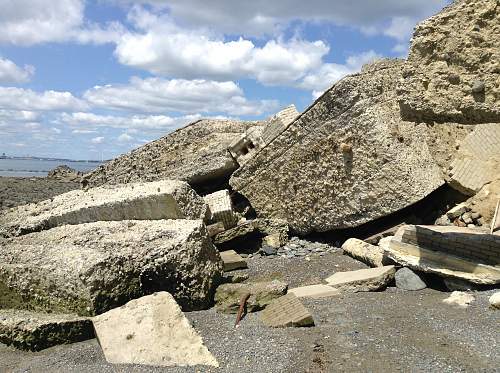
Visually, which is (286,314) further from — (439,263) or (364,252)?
(364,252)

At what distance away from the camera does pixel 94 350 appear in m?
4.22

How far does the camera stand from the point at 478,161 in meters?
6.49

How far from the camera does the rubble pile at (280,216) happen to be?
178 inches

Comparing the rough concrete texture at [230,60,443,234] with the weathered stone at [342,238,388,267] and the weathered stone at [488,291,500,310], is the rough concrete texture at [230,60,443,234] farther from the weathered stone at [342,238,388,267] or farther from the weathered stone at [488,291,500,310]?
the weathered stone at [488,291,500,310]

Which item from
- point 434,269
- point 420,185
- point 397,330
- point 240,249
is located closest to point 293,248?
point 240,249

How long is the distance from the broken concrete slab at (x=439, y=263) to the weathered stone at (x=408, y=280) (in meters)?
0.08

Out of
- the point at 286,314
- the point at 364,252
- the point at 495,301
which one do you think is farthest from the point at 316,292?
the point at 495,301

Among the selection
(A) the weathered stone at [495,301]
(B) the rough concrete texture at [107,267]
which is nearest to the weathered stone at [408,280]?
(A) the weathered stone at [495,301]

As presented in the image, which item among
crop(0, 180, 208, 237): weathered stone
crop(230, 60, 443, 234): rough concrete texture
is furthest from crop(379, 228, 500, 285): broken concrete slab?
crop(0, 180, 208, 237): weathered stone

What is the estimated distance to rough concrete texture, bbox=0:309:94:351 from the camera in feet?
14.3

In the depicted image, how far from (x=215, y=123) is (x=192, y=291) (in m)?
4.70

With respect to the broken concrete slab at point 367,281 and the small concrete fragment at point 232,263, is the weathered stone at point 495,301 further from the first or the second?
the small concrete fragment at point 232,263

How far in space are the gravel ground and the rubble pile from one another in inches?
5.5

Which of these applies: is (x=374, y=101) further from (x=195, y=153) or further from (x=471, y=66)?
(x=195, y=153)
